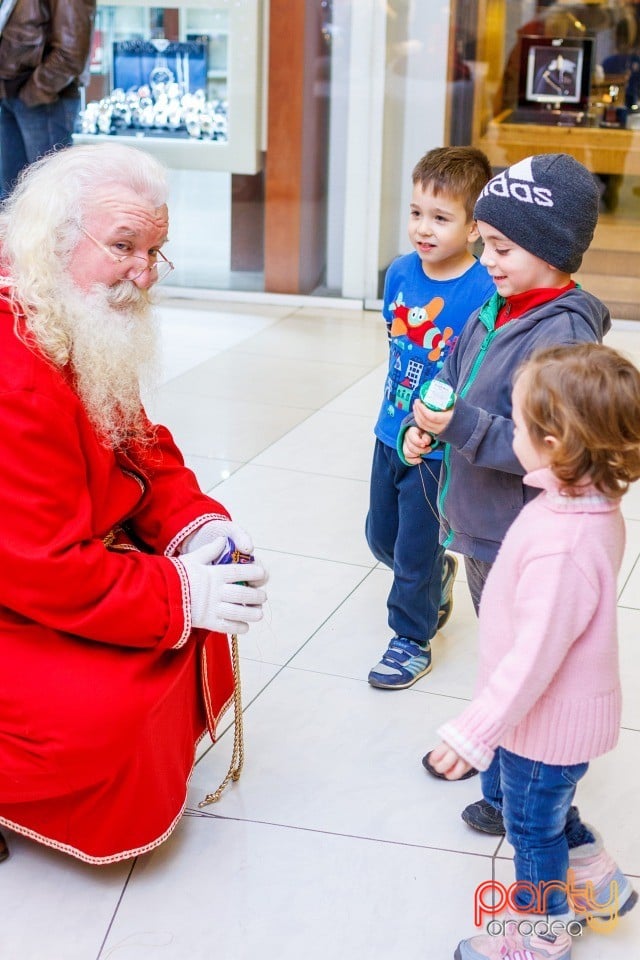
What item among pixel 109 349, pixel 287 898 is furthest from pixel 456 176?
pixel 287 898

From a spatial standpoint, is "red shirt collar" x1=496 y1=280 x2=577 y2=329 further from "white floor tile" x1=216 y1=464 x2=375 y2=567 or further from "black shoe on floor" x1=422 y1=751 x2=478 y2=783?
"white floor tile" x1=216 y1=464 x2=375 y2=567

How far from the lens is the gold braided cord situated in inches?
85.5

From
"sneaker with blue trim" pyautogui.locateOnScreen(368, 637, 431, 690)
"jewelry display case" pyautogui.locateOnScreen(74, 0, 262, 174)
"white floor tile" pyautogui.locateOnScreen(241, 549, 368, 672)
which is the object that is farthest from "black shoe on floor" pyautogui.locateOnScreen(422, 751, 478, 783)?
"jewelry display case" pyautogui.locateOnScreen(74, 0, 262, 174)

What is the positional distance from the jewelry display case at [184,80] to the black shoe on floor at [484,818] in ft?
15.0

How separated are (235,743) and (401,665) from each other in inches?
19.8

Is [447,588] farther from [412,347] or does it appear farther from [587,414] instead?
[587,414]

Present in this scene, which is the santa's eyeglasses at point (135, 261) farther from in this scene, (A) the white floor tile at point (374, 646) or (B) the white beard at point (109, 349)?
(A) the white floor tile at point (374, 646)

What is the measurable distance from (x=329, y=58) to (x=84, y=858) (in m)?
4.88

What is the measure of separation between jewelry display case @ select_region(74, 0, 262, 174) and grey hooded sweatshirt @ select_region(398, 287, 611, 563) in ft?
14.0

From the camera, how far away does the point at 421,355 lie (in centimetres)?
245

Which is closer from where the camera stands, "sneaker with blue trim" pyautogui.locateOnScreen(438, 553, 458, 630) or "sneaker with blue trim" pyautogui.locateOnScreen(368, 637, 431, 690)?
"sneaker with blue trim" pyautogui.locateOnScreen(368, 637, 431, 690)

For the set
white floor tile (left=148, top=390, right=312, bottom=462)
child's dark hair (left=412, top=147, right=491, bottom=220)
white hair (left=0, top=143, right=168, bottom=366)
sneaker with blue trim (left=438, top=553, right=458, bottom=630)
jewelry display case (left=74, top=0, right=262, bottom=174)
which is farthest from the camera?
jewelry display case (left=74, top=0, right=262, bottom=174)

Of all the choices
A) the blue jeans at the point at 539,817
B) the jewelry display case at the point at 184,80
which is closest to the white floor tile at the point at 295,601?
the blue jeans at the point at 539,817

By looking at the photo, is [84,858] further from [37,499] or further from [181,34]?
[181,34]
